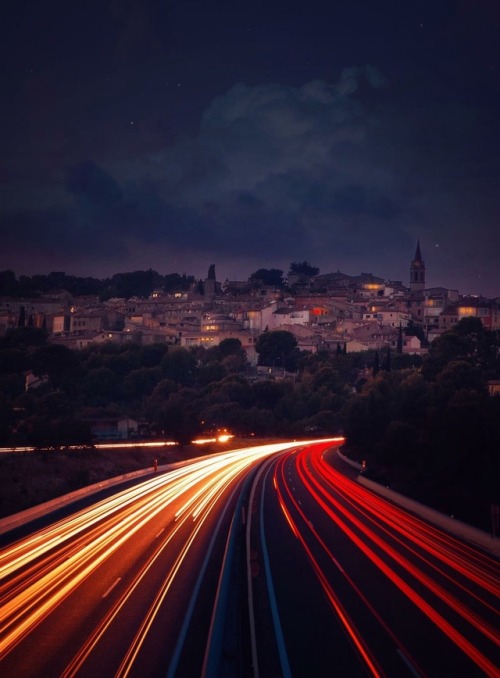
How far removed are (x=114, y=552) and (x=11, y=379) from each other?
3216 inches

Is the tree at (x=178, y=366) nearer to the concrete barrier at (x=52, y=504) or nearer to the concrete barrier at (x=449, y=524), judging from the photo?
the concrete barrier at (x=52, y=504)

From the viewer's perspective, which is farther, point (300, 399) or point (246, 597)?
point (300, 399)

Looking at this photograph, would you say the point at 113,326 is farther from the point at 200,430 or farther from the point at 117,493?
the point at 117,493

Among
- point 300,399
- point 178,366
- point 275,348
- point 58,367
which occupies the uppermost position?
point 275,348

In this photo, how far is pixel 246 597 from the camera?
1680 centimetres

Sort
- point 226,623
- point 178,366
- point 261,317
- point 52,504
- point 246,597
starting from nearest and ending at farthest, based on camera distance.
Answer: point 226,623
point 246,597
point 52,504
point 178,366
point 261,317

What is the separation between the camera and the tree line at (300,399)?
3478cm

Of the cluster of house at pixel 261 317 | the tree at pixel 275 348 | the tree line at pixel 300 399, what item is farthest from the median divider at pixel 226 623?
the cluster of house at pixel 261 317

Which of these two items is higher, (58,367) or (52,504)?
(58,367)

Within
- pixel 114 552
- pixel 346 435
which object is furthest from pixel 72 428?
pixel 114 552

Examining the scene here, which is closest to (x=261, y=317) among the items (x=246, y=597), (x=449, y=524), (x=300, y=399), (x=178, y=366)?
(x=178, y=366)

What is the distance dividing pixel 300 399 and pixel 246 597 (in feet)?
253

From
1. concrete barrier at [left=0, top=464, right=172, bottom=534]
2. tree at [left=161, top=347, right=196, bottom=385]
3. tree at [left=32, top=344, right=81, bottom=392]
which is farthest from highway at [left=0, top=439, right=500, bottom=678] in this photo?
tree at [left=161, top=347, right=196, bottom=385]

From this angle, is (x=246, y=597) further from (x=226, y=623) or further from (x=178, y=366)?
(x=178, y=366)
